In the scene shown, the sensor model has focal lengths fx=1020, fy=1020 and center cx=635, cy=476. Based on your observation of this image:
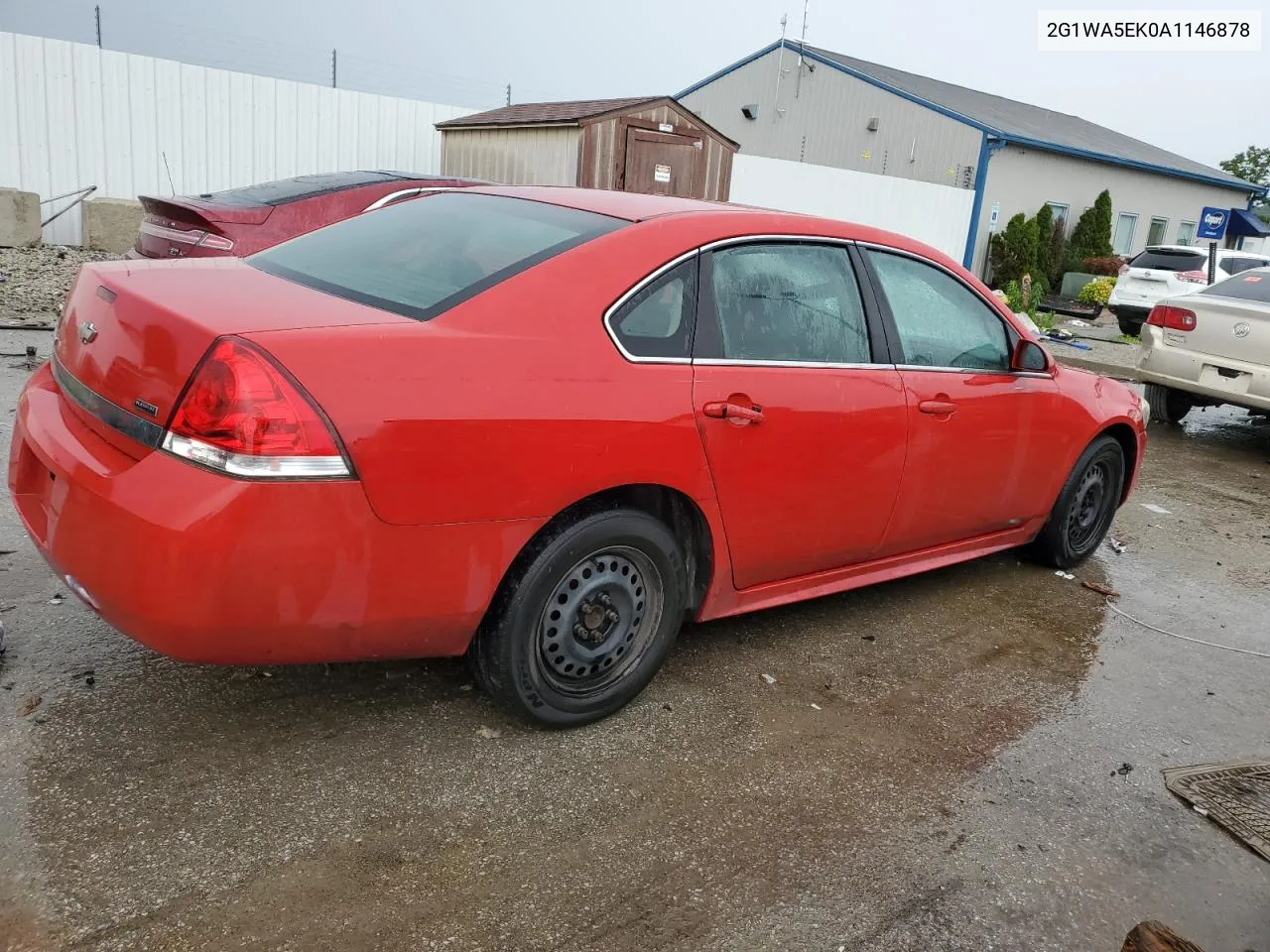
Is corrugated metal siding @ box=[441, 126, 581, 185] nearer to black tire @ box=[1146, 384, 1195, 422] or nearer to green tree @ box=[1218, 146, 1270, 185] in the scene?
black tire @ box=[1146, 384, 1195, 422]

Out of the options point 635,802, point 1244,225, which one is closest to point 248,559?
point 635,802

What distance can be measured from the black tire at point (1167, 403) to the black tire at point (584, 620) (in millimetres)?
7726

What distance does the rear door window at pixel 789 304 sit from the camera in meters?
3.23

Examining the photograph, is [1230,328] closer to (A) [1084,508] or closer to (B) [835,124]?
(A) [1084,508]

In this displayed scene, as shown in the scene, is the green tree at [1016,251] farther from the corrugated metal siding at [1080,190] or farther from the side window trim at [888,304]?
the side window trim at [888,304]

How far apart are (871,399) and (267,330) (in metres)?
2.05

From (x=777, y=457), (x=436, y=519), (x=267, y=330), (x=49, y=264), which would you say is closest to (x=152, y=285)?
(x=267, y=330)

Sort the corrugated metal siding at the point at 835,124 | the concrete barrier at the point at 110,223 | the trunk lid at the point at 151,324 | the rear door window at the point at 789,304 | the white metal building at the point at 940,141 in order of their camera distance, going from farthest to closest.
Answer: the corrugated metal siding at the point at 835,124, the white metal building at the point at 940,141, the concrete barrier at the point at 110,223, the rear door window at the point at 789,304, the trunk lid at the point at 151,324

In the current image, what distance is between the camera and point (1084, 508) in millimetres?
5016

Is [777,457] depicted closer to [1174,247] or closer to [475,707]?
[475,707]

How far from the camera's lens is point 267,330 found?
7.92 ft

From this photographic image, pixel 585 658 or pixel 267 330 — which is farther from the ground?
pixel 267 330

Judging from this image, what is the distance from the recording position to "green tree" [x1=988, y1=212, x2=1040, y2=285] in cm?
2311

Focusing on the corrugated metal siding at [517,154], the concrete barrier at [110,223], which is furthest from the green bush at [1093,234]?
the concrete barrier at [110,223]
